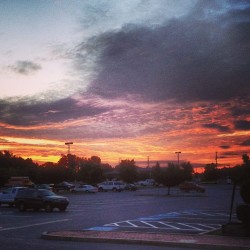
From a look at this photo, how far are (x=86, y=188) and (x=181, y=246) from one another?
57736mm

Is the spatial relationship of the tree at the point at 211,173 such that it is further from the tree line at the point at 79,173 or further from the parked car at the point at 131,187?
the parked car at the point at 131,187

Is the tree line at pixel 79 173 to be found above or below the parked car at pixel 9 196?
above

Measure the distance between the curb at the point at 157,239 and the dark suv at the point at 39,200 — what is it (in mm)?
13525

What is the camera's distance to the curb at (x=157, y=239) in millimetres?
13617

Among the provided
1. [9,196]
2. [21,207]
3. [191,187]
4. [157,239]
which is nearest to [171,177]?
[191,187]

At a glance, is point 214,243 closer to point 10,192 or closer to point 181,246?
point 181,246

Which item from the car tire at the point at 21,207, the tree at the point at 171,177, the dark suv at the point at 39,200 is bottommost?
the car tire at the point at 21,207

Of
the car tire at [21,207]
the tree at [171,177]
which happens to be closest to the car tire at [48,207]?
the car tire at [21,207]

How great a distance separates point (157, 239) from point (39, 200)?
1703 centimetres

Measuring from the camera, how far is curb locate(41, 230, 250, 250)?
13.6 m

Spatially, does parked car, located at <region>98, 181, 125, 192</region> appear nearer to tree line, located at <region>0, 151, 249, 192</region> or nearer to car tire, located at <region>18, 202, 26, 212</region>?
tree line, located at <region>0, 151, 249, 192</region>

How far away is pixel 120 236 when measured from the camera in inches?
618

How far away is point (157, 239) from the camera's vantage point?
14.8 meters

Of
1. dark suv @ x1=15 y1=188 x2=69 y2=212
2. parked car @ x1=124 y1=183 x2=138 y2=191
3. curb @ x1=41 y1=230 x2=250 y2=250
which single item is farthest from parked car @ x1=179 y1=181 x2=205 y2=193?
curb @ x1=41 y1=230 x2=250 y2=250
